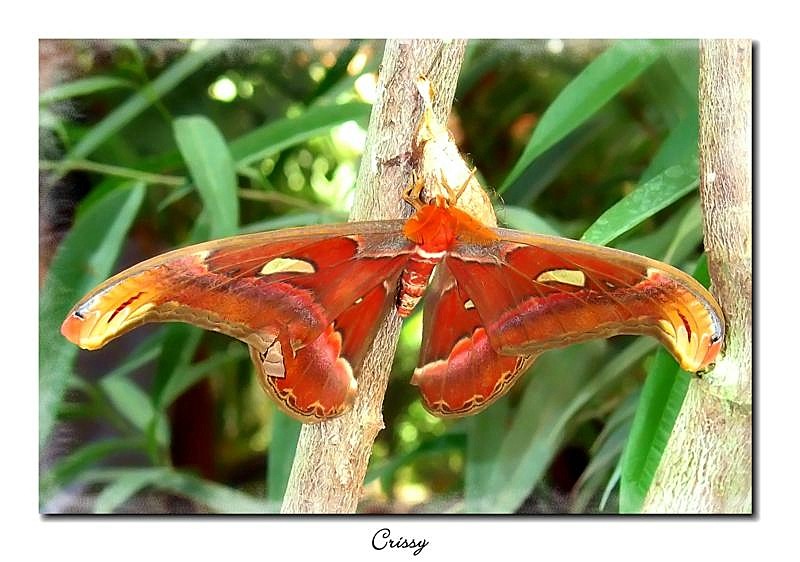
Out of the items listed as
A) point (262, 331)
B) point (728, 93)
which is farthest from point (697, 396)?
point (262, 331)

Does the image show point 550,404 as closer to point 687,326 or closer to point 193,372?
point 687,326

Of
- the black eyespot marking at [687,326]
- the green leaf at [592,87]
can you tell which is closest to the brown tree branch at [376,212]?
the green leaf at [592,87]

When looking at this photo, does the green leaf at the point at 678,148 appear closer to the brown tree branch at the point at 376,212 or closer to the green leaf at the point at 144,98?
the brown tree branch at the point at 376,212

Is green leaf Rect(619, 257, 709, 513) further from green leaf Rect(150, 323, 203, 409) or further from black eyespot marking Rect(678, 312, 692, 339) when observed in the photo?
green leaf Rect(150, 323, 203, 409)

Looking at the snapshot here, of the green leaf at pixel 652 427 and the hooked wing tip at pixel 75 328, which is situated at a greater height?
the hooked wing tip at pixel 75 328

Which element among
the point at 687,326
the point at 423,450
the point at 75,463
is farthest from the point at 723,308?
the point at 75,463

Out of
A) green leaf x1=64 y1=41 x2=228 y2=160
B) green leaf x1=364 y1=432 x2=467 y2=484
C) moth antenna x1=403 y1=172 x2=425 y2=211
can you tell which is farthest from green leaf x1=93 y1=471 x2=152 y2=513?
moth antenna x1=403 y1=172 x2=425 y2=211
